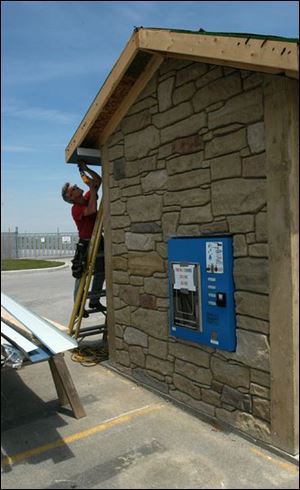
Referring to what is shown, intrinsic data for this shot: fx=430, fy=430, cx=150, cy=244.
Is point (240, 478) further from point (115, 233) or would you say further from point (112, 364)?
point (115, 233)

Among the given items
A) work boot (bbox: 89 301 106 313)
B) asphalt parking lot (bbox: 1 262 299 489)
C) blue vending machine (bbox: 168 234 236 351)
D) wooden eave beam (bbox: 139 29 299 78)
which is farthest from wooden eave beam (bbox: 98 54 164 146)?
asphalt parking lot (bbox: 1 262 299 489)

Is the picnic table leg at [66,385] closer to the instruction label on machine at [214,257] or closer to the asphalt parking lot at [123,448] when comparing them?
the asphalt parking lot at [123,448]

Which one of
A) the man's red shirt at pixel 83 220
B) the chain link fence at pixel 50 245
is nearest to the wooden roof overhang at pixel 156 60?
the man's red shirt at pixel 83 220

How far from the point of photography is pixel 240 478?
10.0ft

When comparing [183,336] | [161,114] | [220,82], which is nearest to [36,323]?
[183,336]

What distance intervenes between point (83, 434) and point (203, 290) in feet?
5.48

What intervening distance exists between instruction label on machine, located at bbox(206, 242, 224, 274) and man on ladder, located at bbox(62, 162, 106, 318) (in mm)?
2729

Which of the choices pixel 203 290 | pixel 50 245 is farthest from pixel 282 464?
pixel 50 245

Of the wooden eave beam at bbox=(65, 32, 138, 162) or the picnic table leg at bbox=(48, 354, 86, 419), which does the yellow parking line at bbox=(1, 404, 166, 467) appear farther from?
the wooden eave beam at bbox=(65, 32, 138, 162)

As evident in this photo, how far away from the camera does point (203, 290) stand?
13.0 feet

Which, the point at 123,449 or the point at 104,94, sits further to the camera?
the point at 104,94

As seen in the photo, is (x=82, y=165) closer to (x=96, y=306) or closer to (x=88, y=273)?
(x=88, y=273)

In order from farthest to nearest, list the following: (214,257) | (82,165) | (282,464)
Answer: (82,165) → (214,257) → (282,464)

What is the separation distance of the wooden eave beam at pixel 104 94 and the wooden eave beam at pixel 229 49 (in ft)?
0.65
